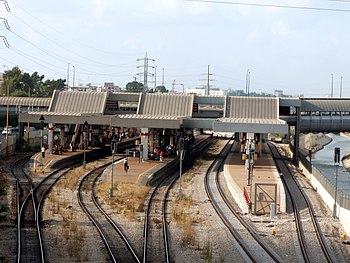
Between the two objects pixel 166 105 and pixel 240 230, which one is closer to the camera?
pixel 240 230

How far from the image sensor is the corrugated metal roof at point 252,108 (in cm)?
5547

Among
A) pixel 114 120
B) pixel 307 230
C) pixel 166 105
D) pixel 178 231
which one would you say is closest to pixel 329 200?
pixel 307 230

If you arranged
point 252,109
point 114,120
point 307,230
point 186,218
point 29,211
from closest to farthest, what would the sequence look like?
point 307,230 → point 186,218 → point 29,211 → point 114,120 → point 252,109

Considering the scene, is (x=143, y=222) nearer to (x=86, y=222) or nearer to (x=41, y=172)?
(x=86, y=222)

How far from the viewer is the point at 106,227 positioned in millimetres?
23016

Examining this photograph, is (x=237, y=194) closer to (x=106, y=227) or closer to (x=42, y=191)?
(x=106, y=227)

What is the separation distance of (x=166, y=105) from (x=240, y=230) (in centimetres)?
3372

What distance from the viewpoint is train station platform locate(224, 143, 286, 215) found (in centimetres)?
2764

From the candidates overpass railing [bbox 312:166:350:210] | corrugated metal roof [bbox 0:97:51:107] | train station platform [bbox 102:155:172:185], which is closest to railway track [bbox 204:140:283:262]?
train station platform [bbox 102:155:172:185]

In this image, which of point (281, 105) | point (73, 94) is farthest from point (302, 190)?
point (73, 94)

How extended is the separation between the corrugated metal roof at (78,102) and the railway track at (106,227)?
22.7 m

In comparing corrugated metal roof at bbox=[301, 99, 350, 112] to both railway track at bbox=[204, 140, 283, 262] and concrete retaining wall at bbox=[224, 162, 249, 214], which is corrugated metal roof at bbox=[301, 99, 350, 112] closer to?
concrete retaining wall at bbox=[224, 162, 249, 214]

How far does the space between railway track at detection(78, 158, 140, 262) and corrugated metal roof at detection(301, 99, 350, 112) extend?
3076 cm

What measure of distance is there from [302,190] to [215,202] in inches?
348
